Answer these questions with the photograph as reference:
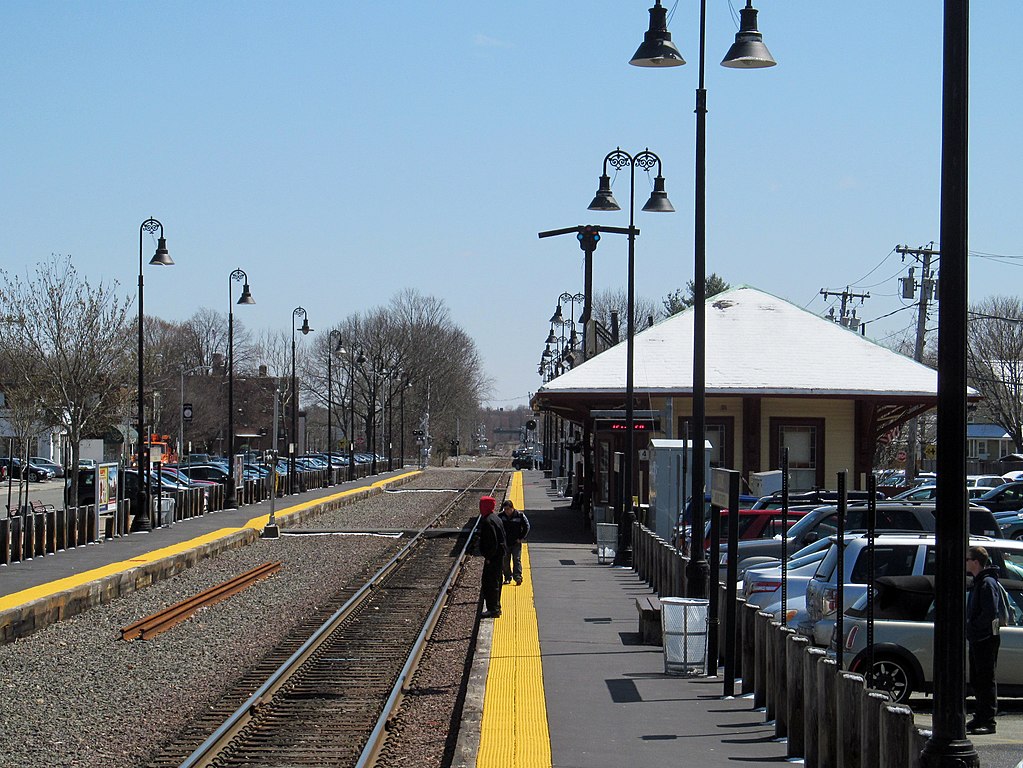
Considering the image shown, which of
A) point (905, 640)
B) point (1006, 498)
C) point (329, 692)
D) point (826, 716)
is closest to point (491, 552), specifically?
point (329, 692)

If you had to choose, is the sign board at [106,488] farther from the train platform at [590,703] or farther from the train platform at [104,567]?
the train platform at [590,703]

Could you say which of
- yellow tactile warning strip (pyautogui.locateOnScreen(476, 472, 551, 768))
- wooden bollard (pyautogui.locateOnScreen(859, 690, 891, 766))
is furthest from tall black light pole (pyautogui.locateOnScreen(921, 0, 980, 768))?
yellow tactile warning strip (pyautogui.locateOnScreen(476, 472, 551, 768))

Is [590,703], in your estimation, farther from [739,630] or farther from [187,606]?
[187,606]

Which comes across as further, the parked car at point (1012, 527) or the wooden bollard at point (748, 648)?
the parked car at point (1012, 527)

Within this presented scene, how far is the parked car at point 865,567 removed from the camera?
1316 centimetres

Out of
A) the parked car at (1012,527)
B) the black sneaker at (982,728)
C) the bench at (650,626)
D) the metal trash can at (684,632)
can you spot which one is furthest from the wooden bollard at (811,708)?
the parked car at (1012,527)

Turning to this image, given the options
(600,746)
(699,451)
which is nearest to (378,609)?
(699,451)

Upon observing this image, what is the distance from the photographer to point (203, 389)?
108875mm

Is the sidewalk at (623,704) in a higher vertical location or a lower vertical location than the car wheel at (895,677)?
lower

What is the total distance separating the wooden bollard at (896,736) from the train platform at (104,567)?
44.5 ft

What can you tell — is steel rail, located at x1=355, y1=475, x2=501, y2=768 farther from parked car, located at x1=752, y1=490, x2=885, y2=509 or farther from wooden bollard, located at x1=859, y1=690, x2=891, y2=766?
parked car, located at x1=752, y1=490, x2=885, y2=509

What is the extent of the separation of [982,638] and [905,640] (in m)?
1.06

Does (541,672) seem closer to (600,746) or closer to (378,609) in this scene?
(600,746)

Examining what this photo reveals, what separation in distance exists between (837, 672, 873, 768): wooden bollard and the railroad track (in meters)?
3.85
